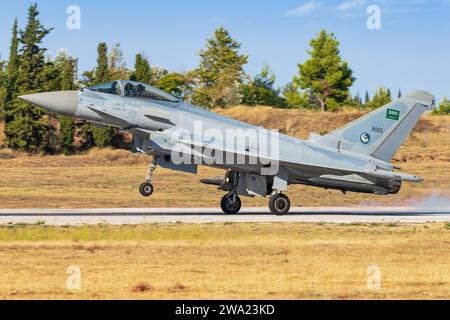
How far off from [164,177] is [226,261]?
25.0 meters

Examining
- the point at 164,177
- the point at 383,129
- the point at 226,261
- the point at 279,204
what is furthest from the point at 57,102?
the point at 164,177

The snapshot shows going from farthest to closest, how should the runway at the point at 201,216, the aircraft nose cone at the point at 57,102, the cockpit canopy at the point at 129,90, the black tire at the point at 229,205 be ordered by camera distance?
the black tire at the point at 229,205
the cockpit canopy at the point at 129,90
the aircraft nose cone at the point at 57,102
the runway at the point at 201,216

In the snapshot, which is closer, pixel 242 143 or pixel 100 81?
pixel 242 143

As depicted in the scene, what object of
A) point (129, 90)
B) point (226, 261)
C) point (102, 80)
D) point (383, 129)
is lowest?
point (226, 261)

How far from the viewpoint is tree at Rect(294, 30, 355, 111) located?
71750 mm

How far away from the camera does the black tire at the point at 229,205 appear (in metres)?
24.9

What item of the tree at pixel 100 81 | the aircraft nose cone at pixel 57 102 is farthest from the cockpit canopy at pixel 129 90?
the tree at pixel 100 81

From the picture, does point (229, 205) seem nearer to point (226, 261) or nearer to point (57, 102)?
point (57, 102)

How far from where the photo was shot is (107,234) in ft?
60.4

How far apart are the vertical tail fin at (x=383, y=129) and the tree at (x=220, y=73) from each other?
45.1m

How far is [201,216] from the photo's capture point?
942 inches

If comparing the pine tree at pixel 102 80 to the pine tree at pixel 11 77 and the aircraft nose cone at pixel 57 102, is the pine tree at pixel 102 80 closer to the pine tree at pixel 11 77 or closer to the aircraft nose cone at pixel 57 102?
Answer: the pine tree at pixel 11 77
